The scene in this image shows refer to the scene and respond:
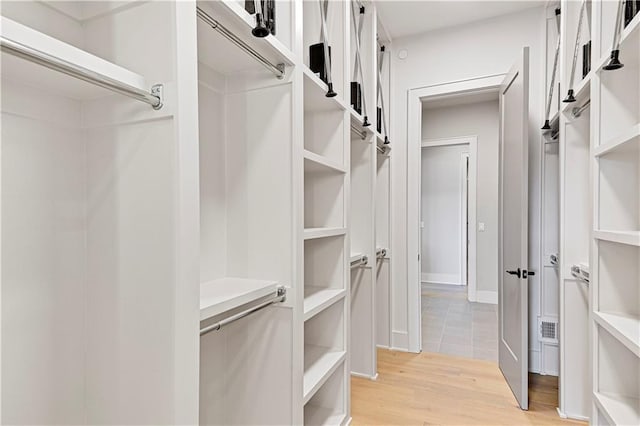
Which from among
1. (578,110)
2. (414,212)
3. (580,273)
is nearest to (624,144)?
(578,110)

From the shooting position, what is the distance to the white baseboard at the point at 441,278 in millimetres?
6137

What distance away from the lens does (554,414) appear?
223cm

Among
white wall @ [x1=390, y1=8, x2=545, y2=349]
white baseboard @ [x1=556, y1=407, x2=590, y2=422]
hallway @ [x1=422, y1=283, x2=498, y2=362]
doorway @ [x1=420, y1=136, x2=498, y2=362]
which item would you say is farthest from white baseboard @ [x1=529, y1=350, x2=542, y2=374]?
doorway @ [x1=420, y1=136, x2=498, y2=362]

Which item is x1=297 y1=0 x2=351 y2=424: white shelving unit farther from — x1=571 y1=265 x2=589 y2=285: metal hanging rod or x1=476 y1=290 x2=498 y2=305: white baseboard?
x1=476 y1=290 x2=498 y2=305: white baseboard

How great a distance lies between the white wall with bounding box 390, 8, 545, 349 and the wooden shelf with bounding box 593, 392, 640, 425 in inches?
51.5

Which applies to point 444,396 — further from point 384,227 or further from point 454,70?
point 454,70

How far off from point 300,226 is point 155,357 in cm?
75

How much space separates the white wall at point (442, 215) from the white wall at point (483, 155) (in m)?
1.07

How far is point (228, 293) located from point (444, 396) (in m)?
1.93

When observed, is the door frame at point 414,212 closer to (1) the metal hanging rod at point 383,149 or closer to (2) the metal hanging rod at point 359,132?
(1) the metal hanging rod at point 383,149

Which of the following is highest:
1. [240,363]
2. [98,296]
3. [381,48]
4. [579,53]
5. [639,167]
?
[381,48]

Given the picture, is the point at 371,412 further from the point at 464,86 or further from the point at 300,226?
the point at 464,86

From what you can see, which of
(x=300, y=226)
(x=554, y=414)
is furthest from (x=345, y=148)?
(x=554, y=414)

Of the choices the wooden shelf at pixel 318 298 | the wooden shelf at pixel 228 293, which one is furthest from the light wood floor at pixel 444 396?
the wooden shelf at pixel 228 293
